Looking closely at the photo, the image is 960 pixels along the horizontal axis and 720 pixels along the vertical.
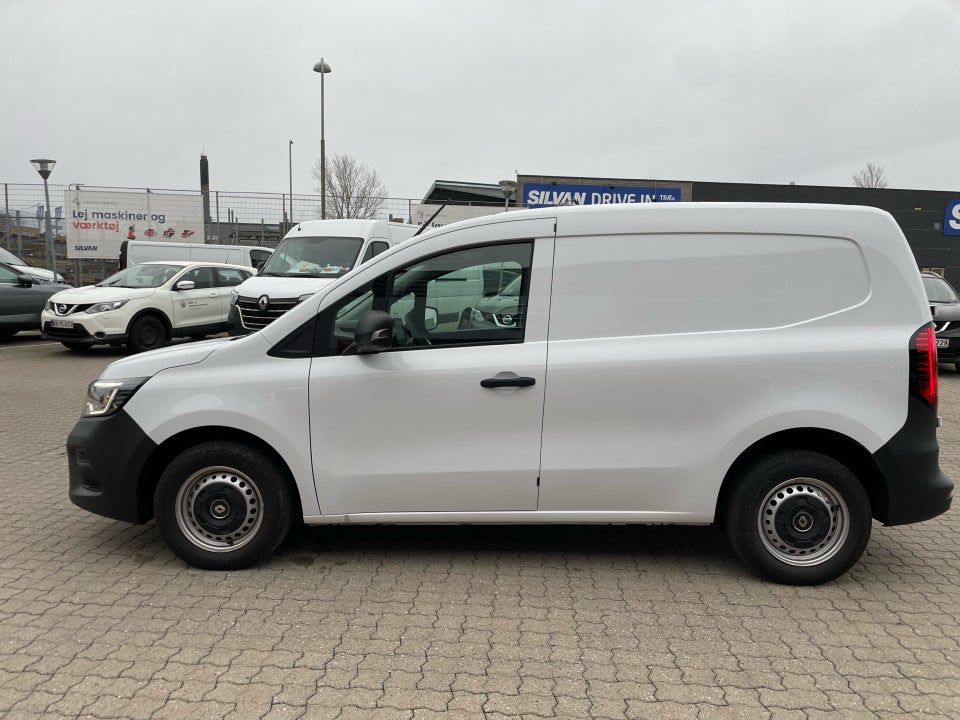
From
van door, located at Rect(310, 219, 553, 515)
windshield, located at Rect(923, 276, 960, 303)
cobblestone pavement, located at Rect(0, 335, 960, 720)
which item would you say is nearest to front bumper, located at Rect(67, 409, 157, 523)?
cobblestone pavement, located at Rect(0, 335, 960, 720)

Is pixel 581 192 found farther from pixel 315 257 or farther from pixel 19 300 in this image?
pixel 19 300

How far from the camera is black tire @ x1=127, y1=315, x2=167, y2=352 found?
13336 millimetres

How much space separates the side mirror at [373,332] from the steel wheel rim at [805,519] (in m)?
2.02

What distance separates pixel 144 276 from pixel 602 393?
12.6 meters

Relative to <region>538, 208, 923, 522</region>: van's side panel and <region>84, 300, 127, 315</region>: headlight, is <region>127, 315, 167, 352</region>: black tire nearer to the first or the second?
<region>84, 300, 127, 315</region>: headlight

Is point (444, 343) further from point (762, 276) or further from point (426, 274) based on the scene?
point (762, 276)

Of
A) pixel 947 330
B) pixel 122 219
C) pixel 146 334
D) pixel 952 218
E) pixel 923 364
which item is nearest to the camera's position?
pixel 923 364

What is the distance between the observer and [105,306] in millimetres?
13102

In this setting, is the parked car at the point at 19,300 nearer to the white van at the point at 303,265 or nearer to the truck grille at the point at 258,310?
the white van at the point at 303,265

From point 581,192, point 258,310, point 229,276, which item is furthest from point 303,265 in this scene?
point 581,192

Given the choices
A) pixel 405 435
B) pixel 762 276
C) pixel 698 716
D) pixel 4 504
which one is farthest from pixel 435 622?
pixel 4 504

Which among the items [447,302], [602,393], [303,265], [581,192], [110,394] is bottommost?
[110,394]

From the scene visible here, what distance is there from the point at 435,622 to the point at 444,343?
1.32 m

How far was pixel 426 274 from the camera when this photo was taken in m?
3.94
